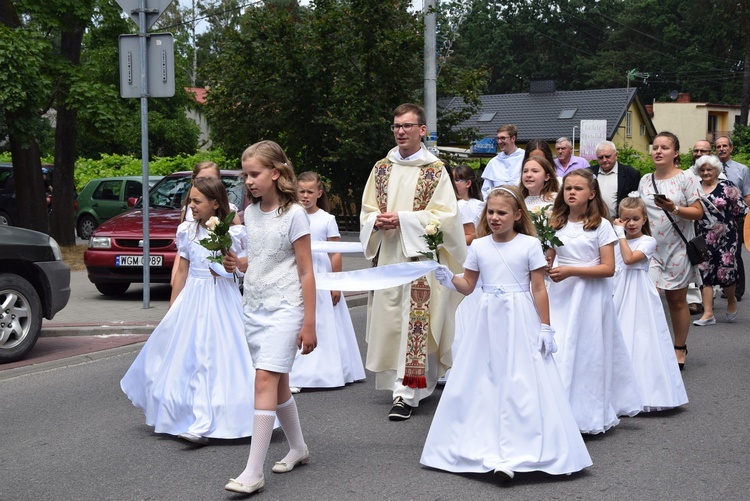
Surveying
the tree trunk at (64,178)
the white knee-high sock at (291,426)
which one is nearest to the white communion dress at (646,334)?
the white knee-high sock at (291,426)

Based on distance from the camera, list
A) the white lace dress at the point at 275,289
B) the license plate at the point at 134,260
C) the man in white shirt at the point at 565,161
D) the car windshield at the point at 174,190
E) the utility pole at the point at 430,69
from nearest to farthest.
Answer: the white lace dress at the point at 275,289 < the man in white shirt at the point at 565,161 < the license plate at the point at 134,260 < the car windshield at the point at 174,190 < the utility pole at the point at 430,69

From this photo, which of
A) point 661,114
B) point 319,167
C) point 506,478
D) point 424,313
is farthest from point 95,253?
point 661,114

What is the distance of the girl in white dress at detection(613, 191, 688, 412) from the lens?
7.00 m

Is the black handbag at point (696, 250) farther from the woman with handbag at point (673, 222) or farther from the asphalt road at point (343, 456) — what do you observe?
the asphalt road at point (343, 456)

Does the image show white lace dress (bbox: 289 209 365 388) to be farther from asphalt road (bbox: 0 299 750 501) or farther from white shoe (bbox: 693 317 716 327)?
white shoe (bbox: 693 317 716 327)

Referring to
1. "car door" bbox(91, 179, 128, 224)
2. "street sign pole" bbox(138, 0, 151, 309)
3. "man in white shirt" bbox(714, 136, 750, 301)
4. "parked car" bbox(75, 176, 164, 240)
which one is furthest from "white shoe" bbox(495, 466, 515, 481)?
"car door" bbox(91, 179, 128, 224)

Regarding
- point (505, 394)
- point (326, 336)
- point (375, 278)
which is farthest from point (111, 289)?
point (505, 394)

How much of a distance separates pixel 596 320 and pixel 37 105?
13.5 meters

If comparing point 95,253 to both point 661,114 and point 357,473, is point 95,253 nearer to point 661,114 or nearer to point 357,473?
point 357,473

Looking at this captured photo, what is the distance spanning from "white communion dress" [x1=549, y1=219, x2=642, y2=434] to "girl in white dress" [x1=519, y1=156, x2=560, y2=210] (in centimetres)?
101

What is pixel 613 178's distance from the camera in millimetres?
9766

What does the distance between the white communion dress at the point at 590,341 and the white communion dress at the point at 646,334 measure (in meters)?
0.39

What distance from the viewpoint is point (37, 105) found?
17.5 meters

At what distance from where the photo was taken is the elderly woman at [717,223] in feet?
34.3
